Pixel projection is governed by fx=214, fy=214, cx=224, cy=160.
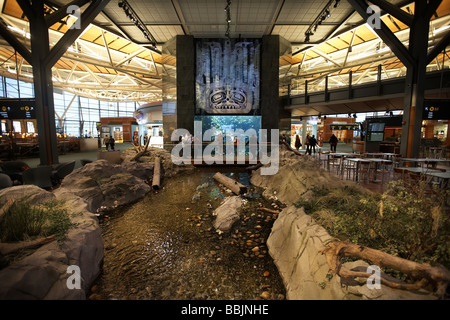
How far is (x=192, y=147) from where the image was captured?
1298cm

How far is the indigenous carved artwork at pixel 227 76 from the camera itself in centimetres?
1448

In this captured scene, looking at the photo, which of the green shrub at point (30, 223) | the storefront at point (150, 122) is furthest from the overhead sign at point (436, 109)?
the storefront at point (150, 122)

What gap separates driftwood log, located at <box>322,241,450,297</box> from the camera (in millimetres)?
1741

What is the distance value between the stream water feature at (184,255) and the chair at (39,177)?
2.63 m

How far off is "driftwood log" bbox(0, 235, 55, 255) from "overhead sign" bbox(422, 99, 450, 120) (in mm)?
11299

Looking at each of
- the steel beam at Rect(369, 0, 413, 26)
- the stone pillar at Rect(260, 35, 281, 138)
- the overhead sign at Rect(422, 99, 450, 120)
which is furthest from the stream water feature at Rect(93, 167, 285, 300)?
the stone pillar at Rect(260, 35, 281, 138)

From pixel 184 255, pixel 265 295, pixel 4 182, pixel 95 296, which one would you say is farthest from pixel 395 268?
pixel 4 182

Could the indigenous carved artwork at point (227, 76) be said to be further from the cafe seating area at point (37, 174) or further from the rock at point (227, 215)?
the rock at point (227, 215)

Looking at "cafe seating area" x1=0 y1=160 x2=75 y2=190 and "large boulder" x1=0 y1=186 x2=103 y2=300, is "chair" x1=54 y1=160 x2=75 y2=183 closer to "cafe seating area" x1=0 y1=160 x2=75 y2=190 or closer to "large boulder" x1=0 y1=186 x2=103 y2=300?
"cafe seating area" x1=0 y1=160 x2=75 y2=190

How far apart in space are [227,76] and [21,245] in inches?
554
